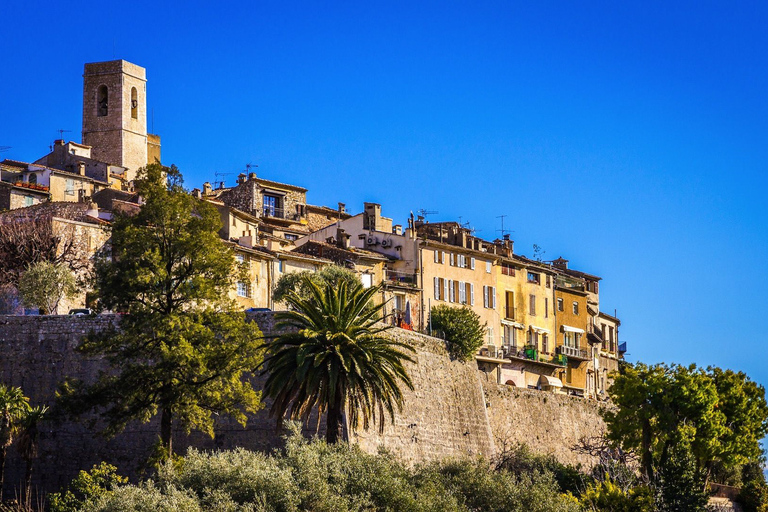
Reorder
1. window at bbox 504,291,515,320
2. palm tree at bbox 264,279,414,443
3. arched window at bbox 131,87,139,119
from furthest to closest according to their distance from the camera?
arched window at bbox 131,87,139,119 < window at bbox 504,291,515,320 < palm tree at bbox 264,279,414,443

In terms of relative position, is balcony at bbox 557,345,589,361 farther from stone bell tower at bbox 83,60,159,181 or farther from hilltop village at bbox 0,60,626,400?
stone bell tower at bbox 83,60,159,181

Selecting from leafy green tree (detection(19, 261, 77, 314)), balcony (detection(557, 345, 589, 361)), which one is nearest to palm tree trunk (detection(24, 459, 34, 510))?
leafy green tree (detection(19, 261, 77, 314))

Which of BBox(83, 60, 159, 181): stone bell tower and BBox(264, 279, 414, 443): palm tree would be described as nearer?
BBox(264, 279, 414, 443): palm tree

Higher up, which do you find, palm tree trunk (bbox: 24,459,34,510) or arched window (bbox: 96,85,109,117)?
arched window (bbox: 96,85,109,117)

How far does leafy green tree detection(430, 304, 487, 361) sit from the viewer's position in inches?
2721

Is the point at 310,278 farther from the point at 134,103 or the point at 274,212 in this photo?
the point at 134,103

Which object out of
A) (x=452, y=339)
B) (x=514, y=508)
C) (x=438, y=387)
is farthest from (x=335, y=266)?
(x=514, y=508)

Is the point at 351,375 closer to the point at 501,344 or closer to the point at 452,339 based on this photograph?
the point at 452,339

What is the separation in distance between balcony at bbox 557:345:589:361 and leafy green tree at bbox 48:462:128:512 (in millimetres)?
47398

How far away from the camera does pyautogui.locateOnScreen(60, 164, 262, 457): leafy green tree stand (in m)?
47.3

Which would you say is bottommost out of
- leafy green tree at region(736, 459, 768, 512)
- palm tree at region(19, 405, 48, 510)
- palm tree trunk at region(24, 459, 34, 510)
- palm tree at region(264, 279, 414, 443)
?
leafy green tree at region(736, 459, 768, 512)

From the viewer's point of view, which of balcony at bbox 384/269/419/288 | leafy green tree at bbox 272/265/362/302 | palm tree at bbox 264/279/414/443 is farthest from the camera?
balcony at bbox 384/269/419/288

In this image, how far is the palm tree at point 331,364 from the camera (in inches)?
1940

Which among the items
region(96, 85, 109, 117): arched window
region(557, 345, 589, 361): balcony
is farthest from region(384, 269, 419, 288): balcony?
region(96, 85, 109, 117): arched window
